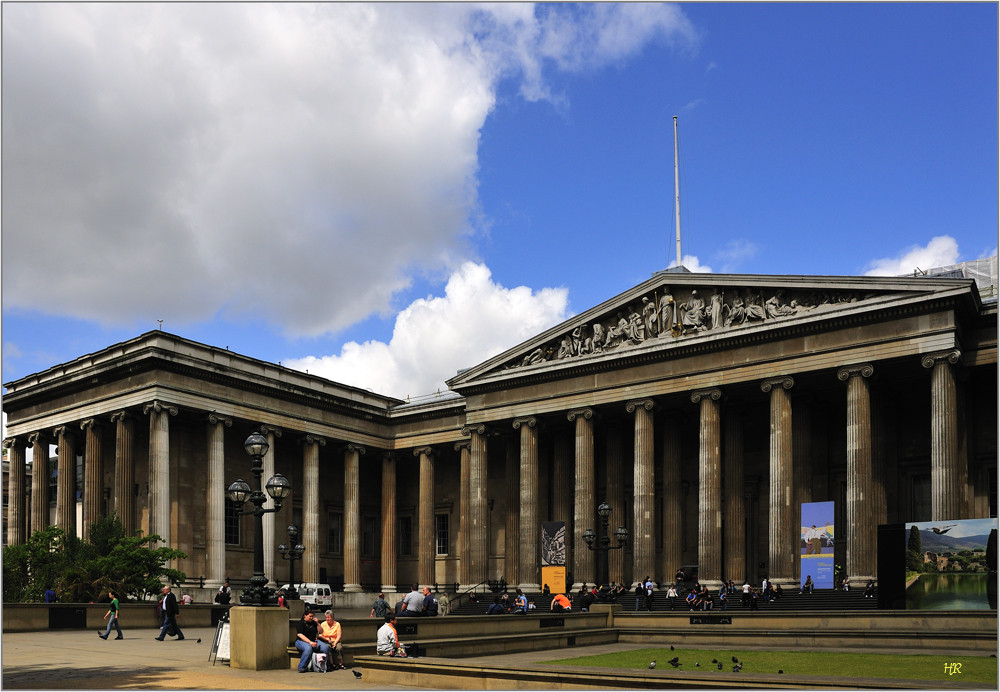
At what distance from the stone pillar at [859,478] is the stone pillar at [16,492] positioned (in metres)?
44.7

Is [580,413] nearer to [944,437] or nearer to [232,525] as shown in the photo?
[944,437]

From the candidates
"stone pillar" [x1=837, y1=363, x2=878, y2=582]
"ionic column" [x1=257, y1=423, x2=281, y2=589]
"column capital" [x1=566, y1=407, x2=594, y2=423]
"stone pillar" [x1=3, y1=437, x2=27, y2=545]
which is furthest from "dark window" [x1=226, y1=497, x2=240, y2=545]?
"stone pillar" [x1=837, y1=363, x2=878, y2=582]

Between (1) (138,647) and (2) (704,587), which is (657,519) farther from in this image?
(1) (138,647)

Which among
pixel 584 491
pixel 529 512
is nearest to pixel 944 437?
pixel 584 491

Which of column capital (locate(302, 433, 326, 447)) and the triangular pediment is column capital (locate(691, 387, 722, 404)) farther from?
column capital (locate(302, 433, 326, 447))

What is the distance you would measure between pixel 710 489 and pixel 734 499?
5.91 feet

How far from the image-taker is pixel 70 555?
140ft

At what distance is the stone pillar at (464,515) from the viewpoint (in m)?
56.2

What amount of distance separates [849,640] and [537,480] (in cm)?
2440

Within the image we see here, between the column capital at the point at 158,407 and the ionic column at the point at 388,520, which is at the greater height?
the column capital at the point at 158,407

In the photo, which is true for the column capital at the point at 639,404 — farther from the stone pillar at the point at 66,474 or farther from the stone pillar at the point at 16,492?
the stone pillar at the point at 16,492

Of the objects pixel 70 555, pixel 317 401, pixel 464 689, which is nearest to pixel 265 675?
pixel 464 689

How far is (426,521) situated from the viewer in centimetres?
6091

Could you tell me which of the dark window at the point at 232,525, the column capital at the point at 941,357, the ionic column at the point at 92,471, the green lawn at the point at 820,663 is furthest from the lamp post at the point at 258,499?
the dark window at the point at 232,525
